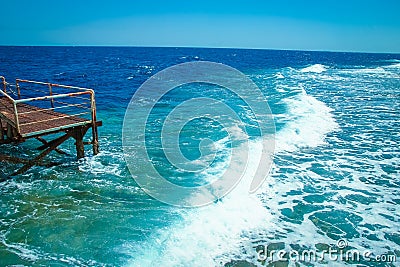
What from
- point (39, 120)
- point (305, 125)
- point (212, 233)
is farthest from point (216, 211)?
point (305, 125)

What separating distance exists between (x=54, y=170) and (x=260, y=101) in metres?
18.2

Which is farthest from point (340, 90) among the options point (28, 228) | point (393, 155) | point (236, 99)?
point (28, 228)

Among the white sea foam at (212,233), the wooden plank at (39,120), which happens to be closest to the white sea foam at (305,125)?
the white sea foam at (212,233)

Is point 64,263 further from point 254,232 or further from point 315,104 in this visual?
point 315,104

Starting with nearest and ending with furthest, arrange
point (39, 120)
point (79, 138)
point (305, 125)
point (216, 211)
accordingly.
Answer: point (216, 211), point (39, 120), point (79, 138), point (305, 125)

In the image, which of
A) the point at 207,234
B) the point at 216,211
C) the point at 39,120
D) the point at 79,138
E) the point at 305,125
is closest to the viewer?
the point at 207,234

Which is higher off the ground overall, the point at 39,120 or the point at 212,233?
the point at 39,120

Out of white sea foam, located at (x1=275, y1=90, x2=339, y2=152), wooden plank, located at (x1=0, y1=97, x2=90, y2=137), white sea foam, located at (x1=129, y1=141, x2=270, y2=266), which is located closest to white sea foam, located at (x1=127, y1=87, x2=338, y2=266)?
A: white sea foam, located at (x1=129, y1=141, x2=270, y2=266)

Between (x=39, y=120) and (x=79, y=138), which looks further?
(x=79, y=138)

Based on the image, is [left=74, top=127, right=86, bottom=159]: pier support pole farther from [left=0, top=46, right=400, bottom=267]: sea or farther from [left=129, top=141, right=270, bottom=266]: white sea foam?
[left=129, top=141, right=270, bottom=266]: white sea foam

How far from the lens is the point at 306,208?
812 centimetres

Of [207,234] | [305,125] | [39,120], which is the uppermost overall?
[39,120]

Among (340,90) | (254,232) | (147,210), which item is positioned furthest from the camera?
(340,90)

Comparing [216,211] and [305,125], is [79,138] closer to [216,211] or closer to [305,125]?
[216,211]
